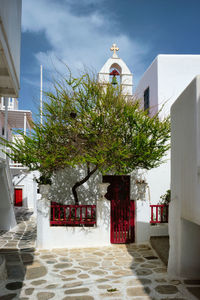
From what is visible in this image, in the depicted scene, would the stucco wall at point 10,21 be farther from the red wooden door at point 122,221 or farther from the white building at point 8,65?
the red wooden door at point 122,221

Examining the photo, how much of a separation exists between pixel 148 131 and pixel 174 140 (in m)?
2.84

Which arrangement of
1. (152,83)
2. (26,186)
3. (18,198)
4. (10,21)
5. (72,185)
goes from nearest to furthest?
(10,21) → (72,185) → (152,83) → (18,198) → (26,186)

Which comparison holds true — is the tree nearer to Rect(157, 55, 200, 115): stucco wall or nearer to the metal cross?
the metal cross

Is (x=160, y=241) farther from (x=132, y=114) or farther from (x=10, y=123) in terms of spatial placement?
(x=10, y=123)

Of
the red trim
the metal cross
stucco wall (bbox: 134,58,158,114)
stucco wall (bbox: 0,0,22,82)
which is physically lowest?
the red trim

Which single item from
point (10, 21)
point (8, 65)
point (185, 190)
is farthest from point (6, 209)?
point (185, 190)

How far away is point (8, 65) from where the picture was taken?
611 centimetres

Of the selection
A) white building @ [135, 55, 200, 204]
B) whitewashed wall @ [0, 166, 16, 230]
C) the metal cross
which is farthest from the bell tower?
whitewashed wall @ [0, 166, 16, 230]

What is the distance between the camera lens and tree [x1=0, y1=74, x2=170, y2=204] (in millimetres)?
9000

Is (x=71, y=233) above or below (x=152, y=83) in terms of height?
below

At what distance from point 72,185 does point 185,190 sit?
6160 mm

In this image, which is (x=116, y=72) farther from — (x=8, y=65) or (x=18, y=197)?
(x=18, y=197)

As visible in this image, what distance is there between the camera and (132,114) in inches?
350

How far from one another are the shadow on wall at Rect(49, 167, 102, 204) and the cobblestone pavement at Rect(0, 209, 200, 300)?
2.50m
